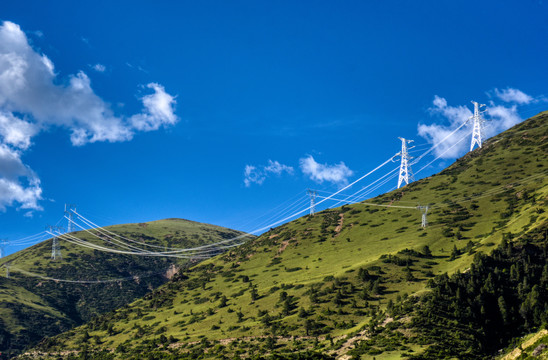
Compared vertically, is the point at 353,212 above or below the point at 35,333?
above

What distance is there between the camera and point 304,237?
16388 cm

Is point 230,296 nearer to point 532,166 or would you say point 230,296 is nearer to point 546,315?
point 546,315

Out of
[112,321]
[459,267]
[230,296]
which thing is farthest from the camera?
[112,321]

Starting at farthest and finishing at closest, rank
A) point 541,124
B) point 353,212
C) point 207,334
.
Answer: point 541,124, point 353,212, point 207,334

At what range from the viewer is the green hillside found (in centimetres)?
7812

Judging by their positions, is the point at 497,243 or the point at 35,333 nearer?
the point at 497,243

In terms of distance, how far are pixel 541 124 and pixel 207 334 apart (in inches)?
6898

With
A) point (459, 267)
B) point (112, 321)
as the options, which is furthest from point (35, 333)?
point (459, 267)

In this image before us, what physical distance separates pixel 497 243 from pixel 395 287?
84.3ft

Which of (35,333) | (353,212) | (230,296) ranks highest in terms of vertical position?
(353,212)

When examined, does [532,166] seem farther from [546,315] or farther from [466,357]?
[466,357]

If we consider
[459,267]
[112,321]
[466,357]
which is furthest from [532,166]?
[112,321]

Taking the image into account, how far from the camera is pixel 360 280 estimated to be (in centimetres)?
10394

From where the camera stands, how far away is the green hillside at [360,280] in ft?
256
